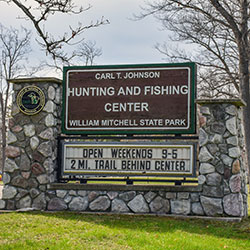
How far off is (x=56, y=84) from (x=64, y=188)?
8.01 feet

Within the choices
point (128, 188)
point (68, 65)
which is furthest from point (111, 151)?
point (68, 65)

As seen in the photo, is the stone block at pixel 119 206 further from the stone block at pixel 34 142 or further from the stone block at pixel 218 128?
the stone block at pixel 218 128

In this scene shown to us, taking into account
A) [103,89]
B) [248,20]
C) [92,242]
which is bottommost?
[92,242]

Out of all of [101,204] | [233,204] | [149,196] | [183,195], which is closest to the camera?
[233,204]

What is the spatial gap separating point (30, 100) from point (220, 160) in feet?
14.9

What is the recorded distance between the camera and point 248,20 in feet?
52.9

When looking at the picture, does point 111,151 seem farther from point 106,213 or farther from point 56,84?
point 56,84

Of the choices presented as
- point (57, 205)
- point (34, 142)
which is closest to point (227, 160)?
point (57, 205)

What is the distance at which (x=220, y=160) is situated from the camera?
9.65 m

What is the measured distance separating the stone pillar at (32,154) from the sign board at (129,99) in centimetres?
39

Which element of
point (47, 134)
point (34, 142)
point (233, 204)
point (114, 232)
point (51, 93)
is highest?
→ point (51, 93)

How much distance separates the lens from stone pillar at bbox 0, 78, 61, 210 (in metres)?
10.5

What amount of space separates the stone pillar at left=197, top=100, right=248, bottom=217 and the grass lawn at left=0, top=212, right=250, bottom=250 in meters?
0.45

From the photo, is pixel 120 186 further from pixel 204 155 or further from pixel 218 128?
pixel 218 128
